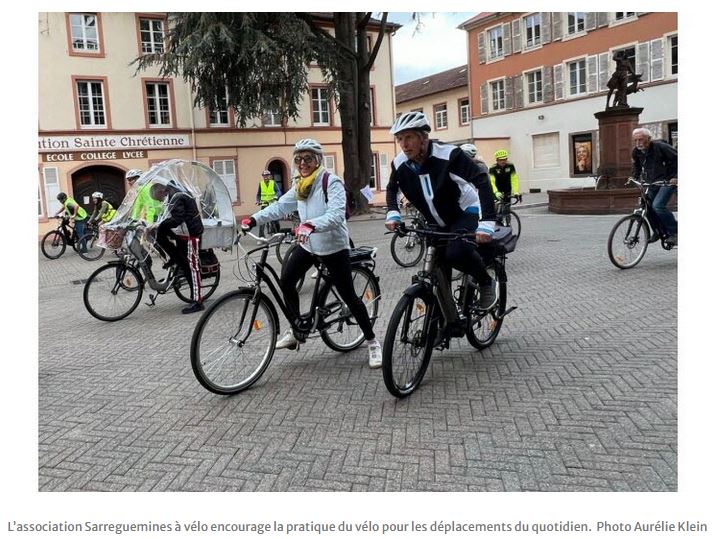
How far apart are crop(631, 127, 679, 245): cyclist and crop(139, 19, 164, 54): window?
23668mm

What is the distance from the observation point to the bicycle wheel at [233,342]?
423 centimetres

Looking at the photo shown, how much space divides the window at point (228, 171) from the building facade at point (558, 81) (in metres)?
16.3

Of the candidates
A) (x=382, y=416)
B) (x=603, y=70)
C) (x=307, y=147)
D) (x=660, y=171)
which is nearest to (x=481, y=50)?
(x=603, y=70)

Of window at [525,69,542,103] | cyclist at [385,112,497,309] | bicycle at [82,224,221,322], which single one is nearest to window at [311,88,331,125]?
window at [525,69,542,103]

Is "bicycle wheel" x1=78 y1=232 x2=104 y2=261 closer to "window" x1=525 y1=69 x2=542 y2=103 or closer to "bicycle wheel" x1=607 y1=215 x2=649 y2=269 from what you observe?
"bicycle wheel" x1=607 y1=215 x2=649 y2=269

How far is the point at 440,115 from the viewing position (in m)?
45.3

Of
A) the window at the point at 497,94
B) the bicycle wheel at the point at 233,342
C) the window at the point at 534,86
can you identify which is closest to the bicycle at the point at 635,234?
the bicycle wheel at the point at 233,342

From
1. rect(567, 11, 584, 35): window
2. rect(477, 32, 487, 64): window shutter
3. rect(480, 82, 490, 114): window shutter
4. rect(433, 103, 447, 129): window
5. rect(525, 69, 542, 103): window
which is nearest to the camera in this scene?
rect(567, 11, 584, 35): window

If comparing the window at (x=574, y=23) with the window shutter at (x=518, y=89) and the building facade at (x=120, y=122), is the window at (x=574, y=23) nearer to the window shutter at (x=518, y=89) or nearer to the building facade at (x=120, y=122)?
the window shutter at (x=518, y=89)

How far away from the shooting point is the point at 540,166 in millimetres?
38062

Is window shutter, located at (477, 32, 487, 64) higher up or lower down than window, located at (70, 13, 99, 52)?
higher up

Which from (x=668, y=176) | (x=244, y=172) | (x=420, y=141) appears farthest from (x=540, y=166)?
(x=420, y=141)

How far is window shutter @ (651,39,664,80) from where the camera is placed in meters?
29.7
